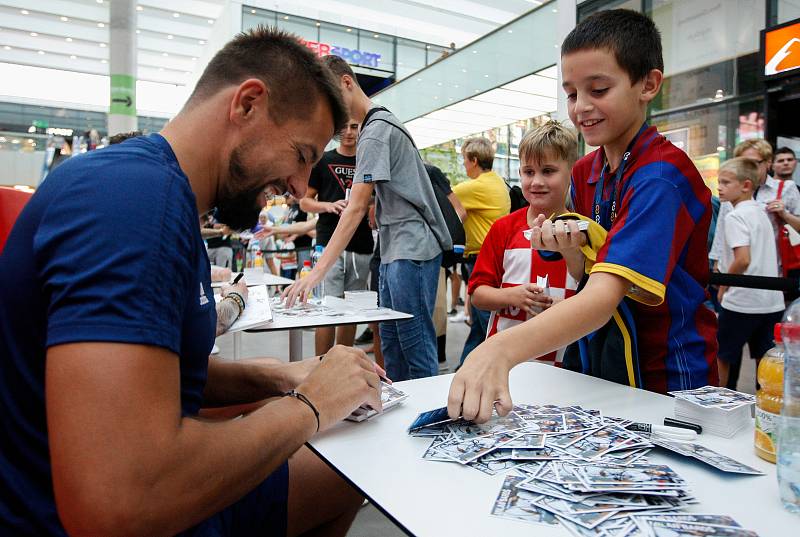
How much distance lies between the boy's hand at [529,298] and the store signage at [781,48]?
11.4ft

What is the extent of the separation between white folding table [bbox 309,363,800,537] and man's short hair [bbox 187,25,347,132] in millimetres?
617

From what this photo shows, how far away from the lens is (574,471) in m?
0.77

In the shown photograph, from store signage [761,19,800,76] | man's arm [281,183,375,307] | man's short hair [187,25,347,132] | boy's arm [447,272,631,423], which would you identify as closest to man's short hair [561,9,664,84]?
boy's arm [447,272,631,423]

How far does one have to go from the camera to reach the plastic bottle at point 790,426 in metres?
0.70

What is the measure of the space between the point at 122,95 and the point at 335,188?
6.72 metres

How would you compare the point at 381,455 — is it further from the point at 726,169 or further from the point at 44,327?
the point at 726,169

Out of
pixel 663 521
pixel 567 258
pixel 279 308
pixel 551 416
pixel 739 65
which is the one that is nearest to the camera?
pixel 663 521

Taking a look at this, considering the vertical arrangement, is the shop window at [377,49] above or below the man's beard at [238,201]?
above

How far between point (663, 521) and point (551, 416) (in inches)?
14.9

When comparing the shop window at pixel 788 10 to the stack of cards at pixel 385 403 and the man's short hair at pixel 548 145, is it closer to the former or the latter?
the man's short hair at pixel 548 145

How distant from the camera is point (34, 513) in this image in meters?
0.72

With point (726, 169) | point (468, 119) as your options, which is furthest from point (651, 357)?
point (468, 119)

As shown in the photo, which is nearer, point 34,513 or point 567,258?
point 34,513

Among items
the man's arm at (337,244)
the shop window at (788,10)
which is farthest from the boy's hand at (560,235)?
the shop window at (788,10)
